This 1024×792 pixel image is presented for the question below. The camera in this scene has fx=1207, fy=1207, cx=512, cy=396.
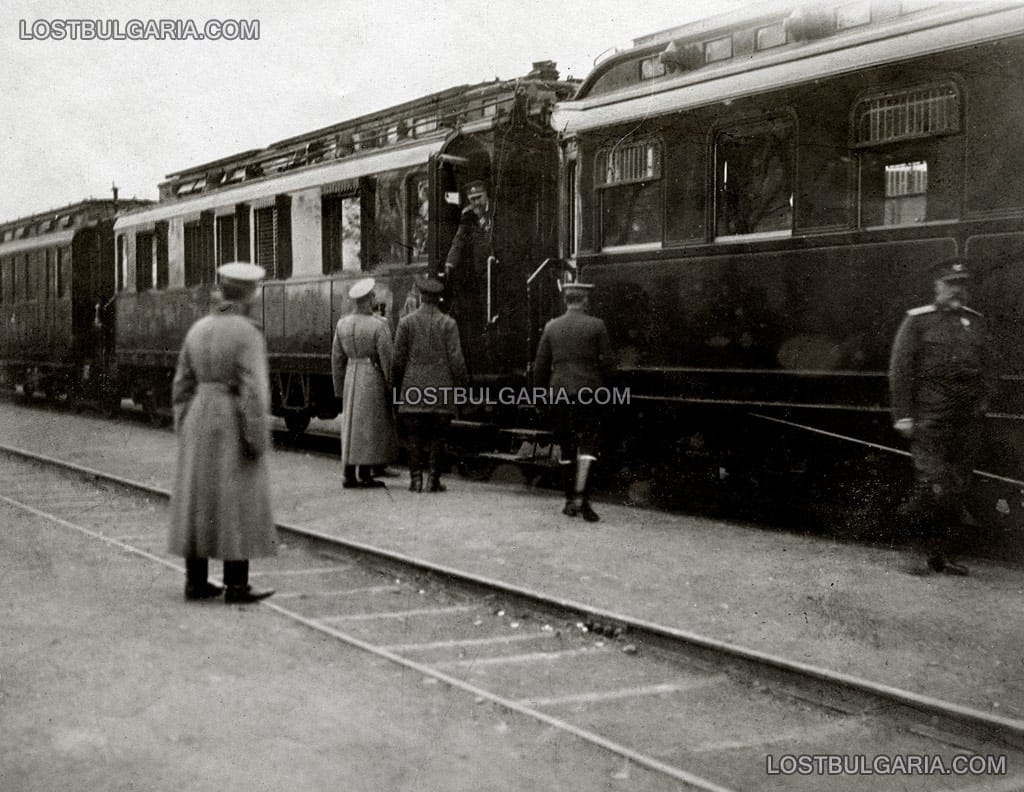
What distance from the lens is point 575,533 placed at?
8.48 meters

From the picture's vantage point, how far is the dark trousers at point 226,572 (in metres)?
5.13

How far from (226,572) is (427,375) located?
17.1 feet

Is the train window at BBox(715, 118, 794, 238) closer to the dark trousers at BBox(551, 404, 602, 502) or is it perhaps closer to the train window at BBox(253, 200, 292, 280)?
the dark trousers at BBox(551, 404, 602, 502)

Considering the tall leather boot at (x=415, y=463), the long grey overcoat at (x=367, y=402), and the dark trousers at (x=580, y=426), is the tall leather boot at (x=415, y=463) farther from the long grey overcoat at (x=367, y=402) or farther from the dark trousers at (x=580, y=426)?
the dark trousers at (x=580, y=426)

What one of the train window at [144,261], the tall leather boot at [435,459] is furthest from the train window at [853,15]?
the train window at [144,261]

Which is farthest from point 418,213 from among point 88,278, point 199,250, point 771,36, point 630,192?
point 88,278

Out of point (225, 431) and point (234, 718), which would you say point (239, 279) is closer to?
point (225, 431)

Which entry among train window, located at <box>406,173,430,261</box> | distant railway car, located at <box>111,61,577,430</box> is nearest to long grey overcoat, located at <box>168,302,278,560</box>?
distant railway car, located at <box>111,61,577,430</box>

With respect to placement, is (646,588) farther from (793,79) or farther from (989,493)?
(793,79)

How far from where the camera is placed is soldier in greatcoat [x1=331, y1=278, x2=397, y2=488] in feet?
30.0

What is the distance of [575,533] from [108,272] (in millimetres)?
14091

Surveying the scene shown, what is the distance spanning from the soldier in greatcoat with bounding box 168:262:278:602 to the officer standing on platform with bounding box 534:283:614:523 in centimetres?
524

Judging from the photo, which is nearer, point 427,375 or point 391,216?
point 427,375

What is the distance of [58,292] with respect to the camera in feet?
67.5
